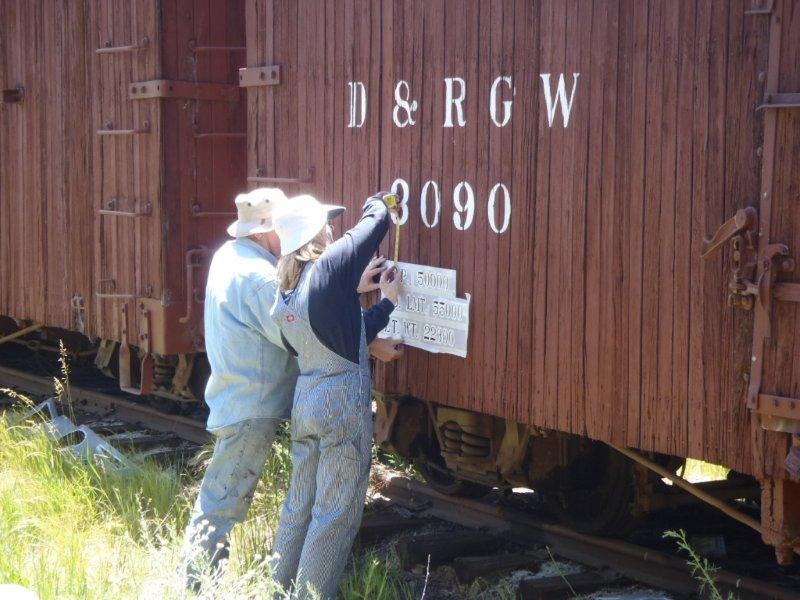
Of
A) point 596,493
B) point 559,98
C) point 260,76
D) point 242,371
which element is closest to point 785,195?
point 559,98

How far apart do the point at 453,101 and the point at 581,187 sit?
94 cm

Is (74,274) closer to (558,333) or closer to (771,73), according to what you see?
(558,333)

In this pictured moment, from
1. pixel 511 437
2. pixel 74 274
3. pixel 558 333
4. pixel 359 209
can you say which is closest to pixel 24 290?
pixel 74 274

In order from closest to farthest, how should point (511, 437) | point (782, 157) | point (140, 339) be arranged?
point (782, 157)
point (511, 437)
point (140, 339)

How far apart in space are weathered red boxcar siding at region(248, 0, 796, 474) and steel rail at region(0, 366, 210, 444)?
9.95 feet

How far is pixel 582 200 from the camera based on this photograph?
4922mm

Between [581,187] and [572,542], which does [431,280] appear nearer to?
[581,187]

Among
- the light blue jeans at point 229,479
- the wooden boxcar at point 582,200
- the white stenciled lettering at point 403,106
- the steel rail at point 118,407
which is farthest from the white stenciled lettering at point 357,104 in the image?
the steel rail at point 118,407

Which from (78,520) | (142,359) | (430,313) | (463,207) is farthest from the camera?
(142,359)

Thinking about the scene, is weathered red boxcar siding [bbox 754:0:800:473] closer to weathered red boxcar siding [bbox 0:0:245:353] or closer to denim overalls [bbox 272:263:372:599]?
denim overalls [bbox 272:263:372:599]

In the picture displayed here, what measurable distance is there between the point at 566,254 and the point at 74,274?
4.93m

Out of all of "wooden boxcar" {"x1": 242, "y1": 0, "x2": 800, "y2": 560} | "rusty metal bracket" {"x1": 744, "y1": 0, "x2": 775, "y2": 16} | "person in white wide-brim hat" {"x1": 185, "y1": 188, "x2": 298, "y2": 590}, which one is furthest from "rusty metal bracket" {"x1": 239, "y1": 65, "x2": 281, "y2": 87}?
"rusty metal bracket" {"x1": 744, "y1": 0, "x2": 775, "y2": 16}

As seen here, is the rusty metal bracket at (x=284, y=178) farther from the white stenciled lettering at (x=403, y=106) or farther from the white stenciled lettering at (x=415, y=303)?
the white stenciled lettering at (x=415, y=303)

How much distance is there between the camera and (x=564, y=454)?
6.03 meters
